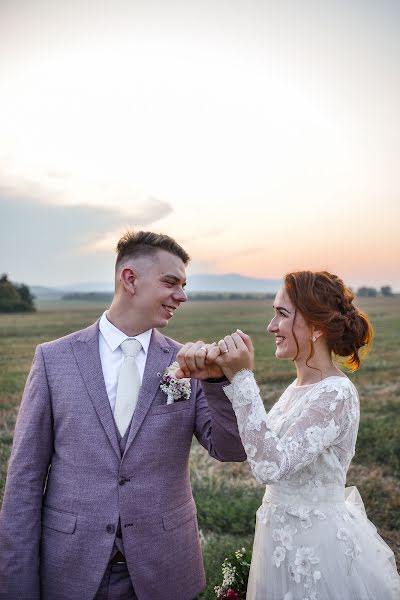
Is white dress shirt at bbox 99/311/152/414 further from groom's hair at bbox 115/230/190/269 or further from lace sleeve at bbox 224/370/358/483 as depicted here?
lace sleeve at bbox 224/370/358/483

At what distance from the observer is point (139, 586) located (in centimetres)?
327

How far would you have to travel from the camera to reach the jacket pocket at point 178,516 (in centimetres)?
338

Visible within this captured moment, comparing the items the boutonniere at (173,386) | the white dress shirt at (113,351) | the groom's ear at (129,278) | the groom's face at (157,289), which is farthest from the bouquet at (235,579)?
the groom's ear at (129,278)

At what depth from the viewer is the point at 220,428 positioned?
11.0 feet

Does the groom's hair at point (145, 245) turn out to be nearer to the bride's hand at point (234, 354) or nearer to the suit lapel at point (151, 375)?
the suit lapel at point (151, 375)

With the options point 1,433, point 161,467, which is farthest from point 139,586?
point 1,433

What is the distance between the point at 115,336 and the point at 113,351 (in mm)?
98

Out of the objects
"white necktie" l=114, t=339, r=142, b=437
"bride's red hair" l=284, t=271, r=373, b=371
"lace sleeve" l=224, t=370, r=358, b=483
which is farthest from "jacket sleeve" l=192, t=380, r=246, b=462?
"bride's red hair" l=284, t=271, r=373, b=371

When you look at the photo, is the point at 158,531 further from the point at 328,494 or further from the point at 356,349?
the point at 356,349

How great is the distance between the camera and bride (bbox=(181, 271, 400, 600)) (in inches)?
124

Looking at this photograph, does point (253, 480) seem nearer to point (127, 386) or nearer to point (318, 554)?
point (318, 554)

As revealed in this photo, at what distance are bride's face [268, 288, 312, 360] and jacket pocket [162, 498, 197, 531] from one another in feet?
3.68

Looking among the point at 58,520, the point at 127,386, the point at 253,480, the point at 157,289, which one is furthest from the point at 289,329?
the point at 253,480

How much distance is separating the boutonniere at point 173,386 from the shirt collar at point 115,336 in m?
0.29
